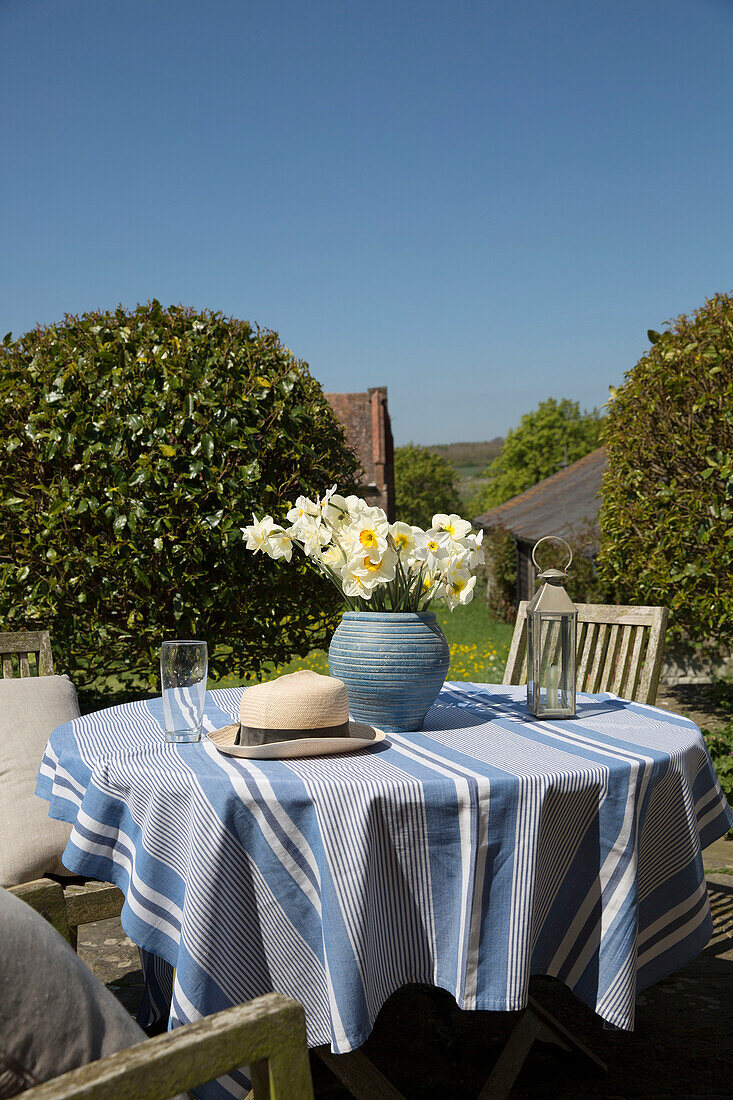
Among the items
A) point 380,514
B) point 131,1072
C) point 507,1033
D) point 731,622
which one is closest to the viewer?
point 131,1072

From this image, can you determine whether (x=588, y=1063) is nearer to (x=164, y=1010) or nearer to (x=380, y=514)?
(x=164, y=1010)

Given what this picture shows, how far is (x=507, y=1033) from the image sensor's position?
2.72 metres

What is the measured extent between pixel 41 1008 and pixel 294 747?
1.02m

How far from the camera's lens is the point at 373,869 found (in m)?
1.67

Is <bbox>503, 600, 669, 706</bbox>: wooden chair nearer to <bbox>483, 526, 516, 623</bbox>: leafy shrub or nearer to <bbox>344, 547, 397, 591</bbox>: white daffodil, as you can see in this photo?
<bbox>344, 547, 397, 591</bbox>: white daffodil

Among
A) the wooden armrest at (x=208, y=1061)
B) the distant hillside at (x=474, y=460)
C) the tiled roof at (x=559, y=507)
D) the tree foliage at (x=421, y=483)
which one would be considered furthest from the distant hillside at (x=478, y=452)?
the wooden armrest at (x=208, y=1061)

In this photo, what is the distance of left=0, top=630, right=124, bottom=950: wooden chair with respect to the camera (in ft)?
5.79

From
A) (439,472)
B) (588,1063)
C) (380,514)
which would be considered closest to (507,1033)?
(588,1063)

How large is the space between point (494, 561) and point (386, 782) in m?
16.5

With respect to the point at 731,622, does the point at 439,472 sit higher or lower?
higher

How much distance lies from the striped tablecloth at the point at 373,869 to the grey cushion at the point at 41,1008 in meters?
0.67

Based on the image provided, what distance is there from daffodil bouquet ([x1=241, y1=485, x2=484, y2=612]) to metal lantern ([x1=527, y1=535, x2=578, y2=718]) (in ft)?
0.73

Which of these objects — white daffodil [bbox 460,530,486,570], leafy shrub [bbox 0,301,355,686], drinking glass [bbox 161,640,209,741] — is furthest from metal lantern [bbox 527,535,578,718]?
leafy shrub [bbox 0,301,355,686]

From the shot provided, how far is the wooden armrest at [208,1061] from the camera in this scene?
0.88 metres
